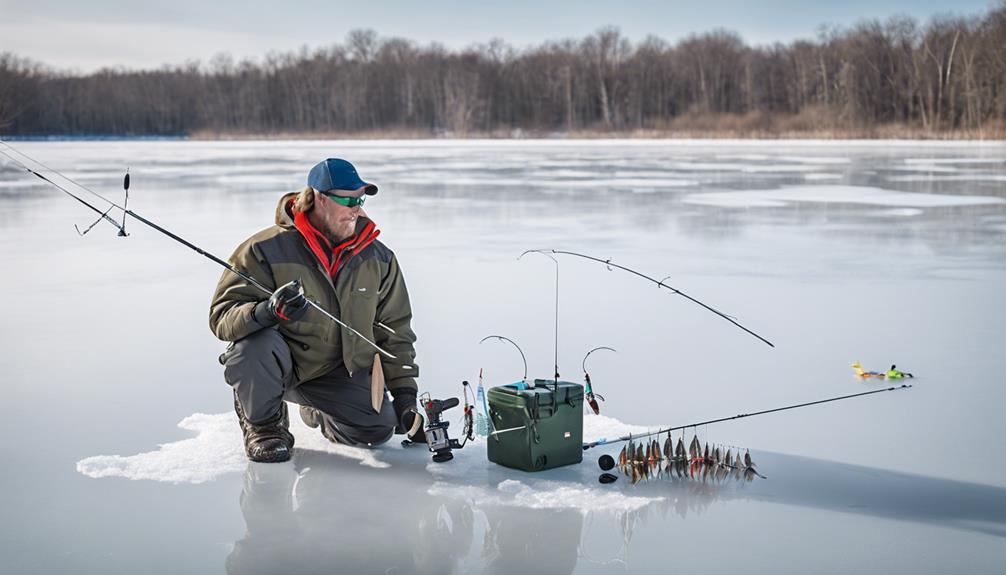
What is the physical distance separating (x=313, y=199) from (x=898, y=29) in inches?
2395

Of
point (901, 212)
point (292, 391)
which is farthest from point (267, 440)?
point (901, 212)

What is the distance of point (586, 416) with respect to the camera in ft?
12.7

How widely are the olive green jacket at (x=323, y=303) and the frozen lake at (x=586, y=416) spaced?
0.36m

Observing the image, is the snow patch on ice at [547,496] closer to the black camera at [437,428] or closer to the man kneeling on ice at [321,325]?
the black camera at [437,428]

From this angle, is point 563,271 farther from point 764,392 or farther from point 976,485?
point 976,485

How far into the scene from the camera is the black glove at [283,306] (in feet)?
9.79

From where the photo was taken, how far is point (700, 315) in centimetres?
609

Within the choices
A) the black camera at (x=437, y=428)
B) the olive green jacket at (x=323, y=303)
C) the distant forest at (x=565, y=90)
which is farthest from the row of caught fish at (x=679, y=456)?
the distant forest at (x=565, y=90)

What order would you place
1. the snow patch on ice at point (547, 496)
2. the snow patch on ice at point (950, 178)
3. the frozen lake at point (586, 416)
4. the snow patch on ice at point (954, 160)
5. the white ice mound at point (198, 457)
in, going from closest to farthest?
the frozen lake at point (586, 416), the snow patch on ice at point (547, 496), the white ice mound at point (198, 457), the snow patch on ice at point (950, 178), the snow patch on ice at point (954, 160)

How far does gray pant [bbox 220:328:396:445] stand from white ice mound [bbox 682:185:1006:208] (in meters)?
9.99

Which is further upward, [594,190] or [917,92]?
[917,92]

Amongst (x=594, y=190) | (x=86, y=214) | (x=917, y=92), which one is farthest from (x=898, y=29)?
(x=86, y=214)

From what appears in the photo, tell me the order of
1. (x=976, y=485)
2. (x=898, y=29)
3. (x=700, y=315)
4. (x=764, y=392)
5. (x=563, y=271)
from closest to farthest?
(x=976, y=485)
(x=764, y=392)
(x=700, y=315)
(x=563, y=271)
(x=898, y=29)

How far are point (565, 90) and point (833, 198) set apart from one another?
57384 millimetres
